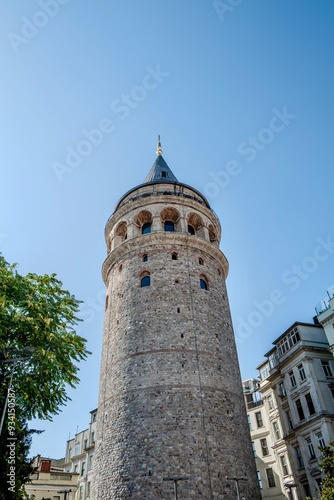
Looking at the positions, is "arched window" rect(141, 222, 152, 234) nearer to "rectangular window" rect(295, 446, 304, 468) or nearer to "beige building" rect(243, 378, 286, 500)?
"beige building" rect(243, 378, 286, 500)

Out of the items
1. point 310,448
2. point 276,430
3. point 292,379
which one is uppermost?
point 292,379

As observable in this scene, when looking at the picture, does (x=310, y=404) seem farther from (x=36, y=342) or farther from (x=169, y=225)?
(x=36, y=342)

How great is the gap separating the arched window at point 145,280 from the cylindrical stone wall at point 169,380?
0.20m

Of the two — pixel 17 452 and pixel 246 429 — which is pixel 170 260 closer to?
pixel 246 429

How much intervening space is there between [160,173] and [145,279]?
11474 millimetres

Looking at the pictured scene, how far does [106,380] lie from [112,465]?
15.5 feet

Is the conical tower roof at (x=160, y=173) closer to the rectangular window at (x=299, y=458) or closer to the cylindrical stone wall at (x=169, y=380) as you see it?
the cylindrical stone wall at (x=169, y=380)

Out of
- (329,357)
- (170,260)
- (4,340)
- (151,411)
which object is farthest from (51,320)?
(329,357)

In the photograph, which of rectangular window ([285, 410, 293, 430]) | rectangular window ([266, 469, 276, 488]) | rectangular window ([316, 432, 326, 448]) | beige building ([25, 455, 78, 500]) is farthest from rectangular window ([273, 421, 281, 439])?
beige building ([25, 455, 78, 500])

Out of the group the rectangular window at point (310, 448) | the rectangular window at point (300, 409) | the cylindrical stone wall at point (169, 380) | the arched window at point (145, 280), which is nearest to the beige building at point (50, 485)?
the cylindrical stone wall at point (169, 380)

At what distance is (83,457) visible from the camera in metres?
40.4

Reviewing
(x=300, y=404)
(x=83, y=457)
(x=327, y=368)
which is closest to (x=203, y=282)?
(x=327, y=368)

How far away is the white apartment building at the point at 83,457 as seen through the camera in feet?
124

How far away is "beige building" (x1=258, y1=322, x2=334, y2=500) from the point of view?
25547mm
